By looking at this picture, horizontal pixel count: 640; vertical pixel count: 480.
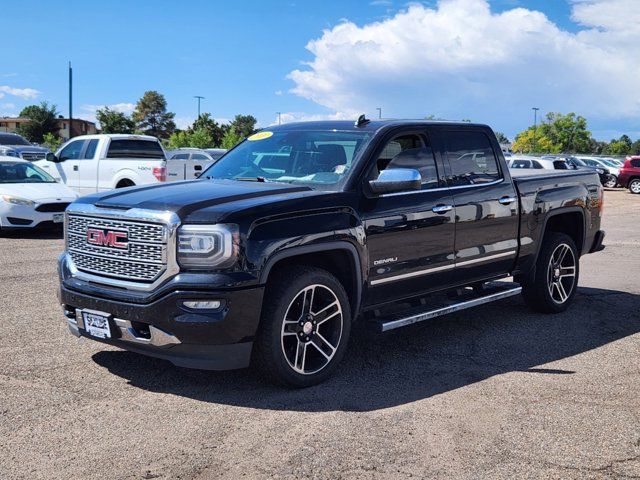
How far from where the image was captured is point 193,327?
457cm

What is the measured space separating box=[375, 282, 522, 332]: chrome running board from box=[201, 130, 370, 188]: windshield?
1.12m

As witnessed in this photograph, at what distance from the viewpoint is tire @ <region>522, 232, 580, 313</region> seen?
7434 millimetres

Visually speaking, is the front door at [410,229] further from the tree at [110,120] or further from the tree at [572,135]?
the tree at [572,135]

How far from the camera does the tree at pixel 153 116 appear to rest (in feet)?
285

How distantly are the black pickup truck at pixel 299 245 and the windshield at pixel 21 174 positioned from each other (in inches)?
355

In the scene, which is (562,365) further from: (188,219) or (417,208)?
(188,219)

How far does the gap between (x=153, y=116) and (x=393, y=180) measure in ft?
283

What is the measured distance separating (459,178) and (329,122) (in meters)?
1.24

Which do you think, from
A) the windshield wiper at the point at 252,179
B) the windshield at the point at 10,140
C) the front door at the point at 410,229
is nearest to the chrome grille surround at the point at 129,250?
the windshield wiper at the point at 252,179

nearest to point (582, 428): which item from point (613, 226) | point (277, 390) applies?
point (277, 390)

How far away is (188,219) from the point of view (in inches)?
184

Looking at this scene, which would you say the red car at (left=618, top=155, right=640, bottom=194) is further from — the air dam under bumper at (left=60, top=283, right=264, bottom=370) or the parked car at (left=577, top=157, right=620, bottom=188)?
the air dam under bumper at (left=60, top=283, right=264, bottom=370)

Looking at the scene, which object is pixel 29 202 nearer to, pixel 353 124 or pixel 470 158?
pixel 353 124

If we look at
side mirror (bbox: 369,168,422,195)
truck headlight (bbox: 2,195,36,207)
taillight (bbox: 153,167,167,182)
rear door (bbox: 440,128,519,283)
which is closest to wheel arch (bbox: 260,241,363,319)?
side mirror (bbox: 369,168,422,195)
